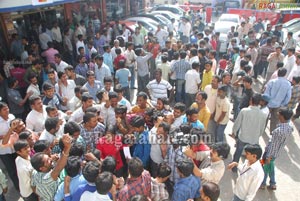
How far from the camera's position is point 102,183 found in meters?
2.52

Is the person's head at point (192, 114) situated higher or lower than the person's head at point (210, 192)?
higher

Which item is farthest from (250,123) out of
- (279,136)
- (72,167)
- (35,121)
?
(35,121)

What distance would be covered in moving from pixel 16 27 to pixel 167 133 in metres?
7.56

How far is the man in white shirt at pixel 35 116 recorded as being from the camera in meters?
4.08

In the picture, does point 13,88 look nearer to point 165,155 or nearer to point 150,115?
point 150,115

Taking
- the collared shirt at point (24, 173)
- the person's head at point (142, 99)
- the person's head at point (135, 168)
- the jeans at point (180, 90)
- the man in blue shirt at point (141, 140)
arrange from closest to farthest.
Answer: the person's head at point (135, 168), the collared shirt at point (24, 173), the man in blue shirt at point (141, 140), the person's head at point (142, 99), the jeans at point (180, 90)

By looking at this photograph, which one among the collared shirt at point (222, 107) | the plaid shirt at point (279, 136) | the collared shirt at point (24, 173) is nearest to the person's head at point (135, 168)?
the collared shirt at point (24, 173)

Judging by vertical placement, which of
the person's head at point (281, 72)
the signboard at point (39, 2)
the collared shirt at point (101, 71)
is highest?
the signboard at point (39, 2)

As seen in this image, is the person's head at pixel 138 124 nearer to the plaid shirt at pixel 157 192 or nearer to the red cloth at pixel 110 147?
the red cloth at pixel 110 147

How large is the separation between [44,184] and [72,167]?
17.7 inches

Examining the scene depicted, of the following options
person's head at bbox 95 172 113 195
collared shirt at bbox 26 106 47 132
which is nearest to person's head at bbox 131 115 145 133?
person's head at bbox 95 172 113 195

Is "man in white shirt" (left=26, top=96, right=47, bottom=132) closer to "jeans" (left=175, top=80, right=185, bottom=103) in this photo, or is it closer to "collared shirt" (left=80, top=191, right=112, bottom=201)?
"collared shirt" (left=80, top=191, right=112, bottom=201)

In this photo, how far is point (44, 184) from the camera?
2.88 m

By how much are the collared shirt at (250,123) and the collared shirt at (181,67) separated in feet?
8.06
